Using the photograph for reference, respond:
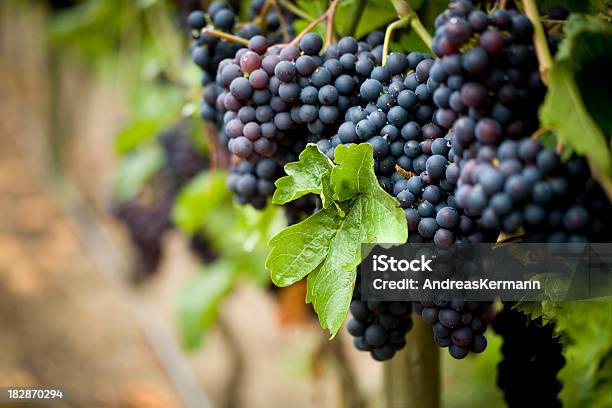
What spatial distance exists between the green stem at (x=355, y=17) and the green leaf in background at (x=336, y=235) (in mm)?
177

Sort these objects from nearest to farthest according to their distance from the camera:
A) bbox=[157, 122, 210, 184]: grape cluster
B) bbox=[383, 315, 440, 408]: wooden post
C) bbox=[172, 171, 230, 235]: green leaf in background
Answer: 1. bbox=[383, 315, 440, 408]: wooden post
2. bbox=[172, 171, 230, 235]: green leaf in background
3. bbox=[157, 122, 210, 184]: grape cluster

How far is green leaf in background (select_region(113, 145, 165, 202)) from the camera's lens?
199cm

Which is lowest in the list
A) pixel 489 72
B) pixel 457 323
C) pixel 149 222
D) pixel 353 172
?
pixel 149 222

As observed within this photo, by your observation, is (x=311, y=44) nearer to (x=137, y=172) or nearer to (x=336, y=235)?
(x=336, y=235)

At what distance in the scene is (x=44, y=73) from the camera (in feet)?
10.9

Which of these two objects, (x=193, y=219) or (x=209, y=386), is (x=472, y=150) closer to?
(x=193, y=219)

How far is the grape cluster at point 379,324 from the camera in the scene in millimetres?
625

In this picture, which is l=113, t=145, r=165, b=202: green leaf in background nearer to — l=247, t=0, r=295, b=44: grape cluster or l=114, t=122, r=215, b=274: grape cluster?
l=114, t=122, r=215, b=274: grape cluster

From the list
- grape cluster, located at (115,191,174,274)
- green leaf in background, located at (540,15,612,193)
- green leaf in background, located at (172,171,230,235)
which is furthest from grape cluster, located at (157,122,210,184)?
green leaf in background, located at (540,15,612,193)

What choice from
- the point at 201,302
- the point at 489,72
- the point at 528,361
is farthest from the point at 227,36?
the point at 201,302

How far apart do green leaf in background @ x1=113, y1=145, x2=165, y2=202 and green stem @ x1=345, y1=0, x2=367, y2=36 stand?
4.49 ft

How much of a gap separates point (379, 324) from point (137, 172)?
1.52 metres

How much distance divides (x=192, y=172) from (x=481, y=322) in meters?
1.29

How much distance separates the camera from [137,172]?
2.01 metres
